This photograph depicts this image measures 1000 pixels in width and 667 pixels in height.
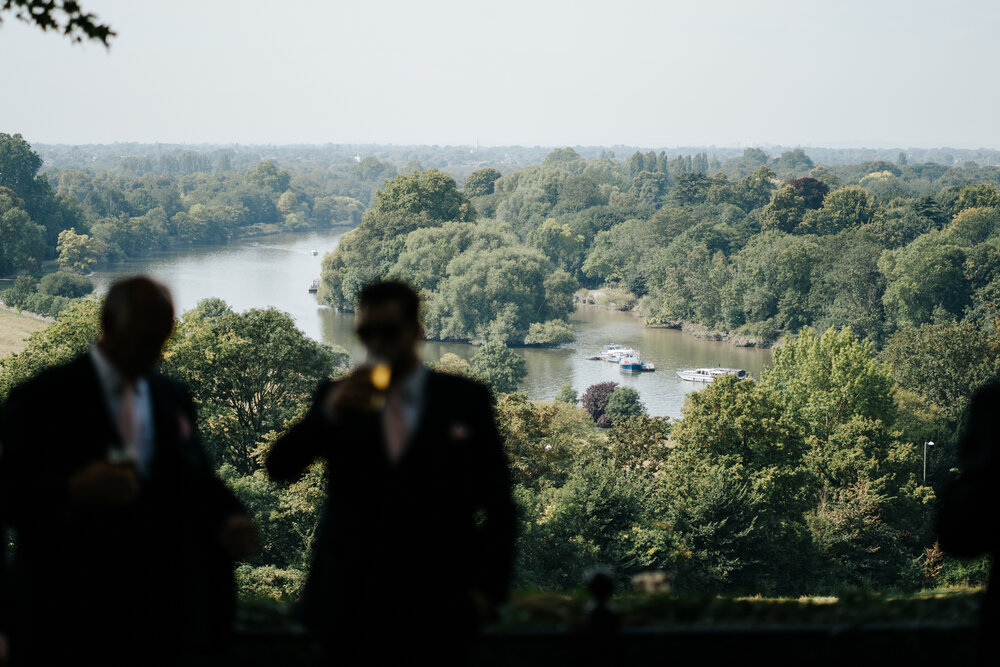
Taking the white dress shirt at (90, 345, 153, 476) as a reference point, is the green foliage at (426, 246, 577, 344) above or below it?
below

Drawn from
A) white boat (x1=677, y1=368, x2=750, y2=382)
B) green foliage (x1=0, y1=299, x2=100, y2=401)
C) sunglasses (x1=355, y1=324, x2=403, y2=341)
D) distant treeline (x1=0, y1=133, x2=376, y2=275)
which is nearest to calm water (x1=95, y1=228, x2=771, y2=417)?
white boat (x1=677, y1=368, x2=750, y2=382)

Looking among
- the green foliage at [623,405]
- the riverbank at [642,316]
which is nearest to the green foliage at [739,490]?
the green foliage at [623,405]

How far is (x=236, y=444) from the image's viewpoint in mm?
21609

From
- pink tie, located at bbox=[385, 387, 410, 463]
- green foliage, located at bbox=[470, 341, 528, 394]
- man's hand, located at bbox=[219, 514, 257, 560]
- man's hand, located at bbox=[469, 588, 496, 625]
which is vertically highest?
pink tie, located at bbox=[385, 387, 410, 463]

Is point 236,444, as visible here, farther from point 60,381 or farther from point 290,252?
point 290,252

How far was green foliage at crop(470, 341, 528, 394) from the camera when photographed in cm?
3659

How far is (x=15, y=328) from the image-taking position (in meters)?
43.2

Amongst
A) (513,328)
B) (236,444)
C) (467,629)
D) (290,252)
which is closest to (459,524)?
(467,629)

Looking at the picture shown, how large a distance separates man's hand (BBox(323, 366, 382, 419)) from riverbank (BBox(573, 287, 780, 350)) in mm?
51635

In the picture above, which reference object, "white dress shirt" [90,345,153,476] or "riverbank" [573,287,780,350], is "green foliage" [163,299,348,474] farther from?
"riverbank" [573,287,780,350]

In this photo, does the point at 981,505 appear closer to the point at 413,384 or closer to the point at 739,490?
the point at 413,384

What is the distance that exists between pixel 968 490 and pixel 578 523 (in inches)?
602

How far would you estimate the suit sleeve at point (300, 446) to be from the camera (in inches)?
88.7

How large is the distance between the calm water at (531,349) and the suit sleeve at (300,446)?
35.1 m
